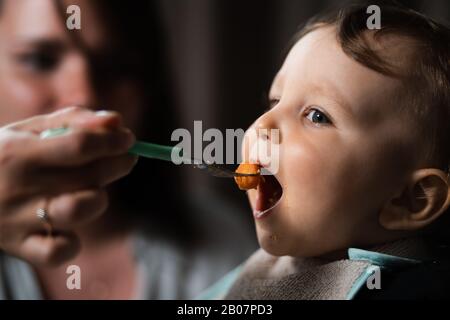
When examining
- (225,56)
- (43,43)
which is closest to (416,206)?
(225,56)

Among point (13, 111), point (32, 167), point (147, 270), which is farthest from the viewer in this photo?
point (147, 270)

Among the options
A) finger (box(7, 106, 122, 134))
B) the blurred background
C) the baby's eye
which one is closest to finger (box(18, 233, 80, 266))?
finger (box(7, 106, 122, 134))

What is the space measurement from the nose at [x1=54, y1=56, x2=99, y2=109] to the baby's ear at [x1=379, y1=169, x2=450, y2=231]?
1.57 ft

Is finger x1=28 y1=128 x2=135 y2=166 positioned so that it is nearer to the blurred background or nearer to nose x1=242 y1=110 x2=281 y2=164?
nose x1=242 y1=110 x2=281 y2=164

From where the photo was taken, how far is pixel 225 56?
3.03 feet

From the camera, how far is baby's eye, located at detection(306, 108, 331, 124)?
556 millimetres

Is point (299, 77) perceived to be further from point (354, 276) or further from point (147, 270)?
point (147, 270)

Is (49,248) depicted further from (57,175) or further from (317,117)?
(317,117)

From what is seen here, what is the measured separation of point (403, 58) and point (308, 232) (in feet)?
0.65

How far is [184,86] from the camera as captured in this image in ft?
3.13

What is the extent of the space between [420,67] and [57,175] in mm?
377

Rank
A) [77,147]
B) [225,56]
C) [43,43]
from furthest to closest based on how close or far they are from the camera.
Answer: [225,56]
[43,43]
[77,147]

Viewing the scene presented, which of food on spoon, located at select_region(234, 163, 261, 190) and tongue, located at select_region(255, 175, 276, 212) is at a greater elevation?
food on spoon, located at select_region(234, 163, 261, 190)

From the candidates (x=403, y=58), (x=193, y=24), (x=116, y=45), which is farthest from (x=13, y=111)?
(x=403, y=58)
